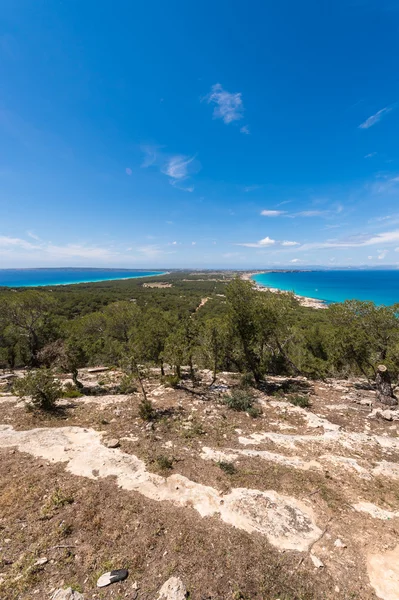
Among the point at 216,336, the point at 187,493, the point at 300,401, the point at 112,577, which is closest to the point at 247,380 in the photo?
the point at 216,336

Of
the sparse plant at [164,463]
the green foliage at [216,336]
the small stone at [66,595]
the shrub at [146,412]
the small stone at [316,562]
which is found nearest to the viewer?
the small stone at [66,595]

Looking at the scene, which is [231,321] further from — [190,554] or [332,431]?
[190,554]

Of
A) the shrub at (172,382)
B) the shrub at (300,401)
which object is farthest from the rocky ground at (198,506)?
the shrub at (172,382)

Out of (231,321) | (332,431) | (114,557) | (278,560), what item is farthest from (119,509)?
(231,321)

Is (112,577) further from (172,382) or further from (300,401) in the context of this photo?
(172,382)

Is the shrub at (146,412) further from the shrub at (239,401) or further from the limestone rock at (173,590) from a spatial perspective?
the limestone rock at (173,590)

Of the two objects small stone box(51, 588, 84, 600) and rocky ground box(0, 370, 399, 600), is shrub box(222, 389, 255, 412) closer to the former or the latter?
rocky ground box(0, 370, 399, 600)
